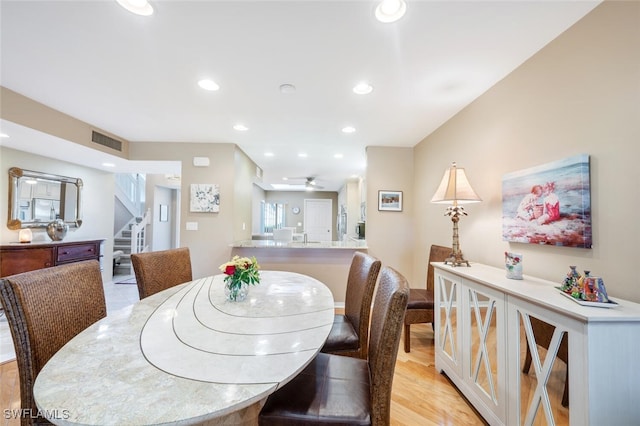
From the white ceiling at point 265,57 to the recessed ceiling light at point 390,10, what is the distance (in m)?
0.04

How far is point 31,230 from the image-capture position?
3.49 meters

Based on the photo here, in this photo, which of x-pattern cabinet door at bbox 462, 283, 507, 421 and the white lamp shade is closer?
x-pattern cabinet door at bbox 462, 283, 507, 421

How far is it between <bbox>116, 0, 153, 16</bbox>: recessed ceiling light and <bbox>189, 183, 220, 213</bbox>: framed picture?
2.40 m

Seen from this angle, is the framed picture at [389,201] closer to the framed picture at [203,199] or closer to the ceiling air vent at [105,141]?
the framed picture at [203,199]

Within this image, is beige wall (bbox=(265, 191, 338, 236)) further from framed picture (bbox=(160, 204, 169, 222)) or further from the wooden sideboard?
the wooden sideboard

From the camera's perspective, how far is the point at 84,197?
423cm

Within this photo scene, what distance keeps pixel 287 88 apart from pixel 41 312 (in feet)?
6.62

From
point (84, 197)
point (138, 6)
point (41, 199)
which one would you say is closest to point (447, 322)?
point (138, 6)

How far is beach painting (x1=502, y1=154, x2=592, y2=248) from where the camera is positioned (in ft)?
4.37

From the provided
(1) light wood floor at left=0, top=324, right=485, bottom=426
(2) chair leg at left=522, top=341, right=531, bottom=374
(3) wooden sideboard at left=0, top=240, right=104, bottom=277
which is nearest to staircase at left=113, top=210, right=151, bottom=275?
(3) wooden sideboard at left=0, top=240, right=104, bottom=277

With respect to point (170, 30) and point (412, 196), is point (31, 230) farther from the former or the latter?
point (412, 196)

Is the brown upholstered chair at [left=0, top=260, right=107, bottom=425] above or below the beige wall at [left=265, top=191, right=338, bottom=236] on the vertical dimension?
below

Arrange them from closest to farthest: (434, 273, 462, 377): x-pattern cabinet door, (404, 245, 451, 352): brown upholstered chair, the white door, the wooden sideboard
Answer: (434, 273, 462, 377): x-pattern cabinet door
(404, 245, 451, 352): brown upholstered chair
the wooden sideboard
the white door

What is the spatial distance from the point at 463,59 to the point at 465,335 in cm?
191
